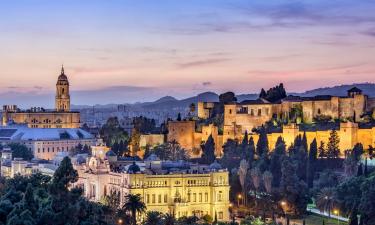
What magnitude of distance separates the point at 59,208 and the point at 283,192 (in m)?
23.2

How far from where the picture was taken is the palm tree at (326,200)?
42.8 metres

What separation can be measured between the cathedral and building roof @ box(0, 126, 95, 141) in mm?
11791

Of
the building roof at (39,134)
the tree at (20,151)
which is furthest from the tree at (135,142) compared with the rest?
the building roof at (39,134)

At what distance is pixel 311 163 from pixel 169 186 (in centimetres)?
1113

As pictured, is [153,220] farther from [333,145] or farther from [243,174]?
[333,145]

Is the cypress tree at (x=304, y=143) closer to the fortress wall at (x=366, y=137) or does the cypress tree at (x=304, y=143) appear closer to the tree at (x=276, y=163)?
the tree at (x=276, y=163)

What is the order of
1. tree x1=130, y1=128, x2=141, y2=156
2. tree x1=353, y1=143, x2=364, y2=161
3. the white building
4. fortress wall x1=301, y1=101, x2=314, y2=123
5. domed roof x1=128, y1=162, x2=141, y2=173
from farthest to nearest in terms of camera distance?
the white building → tree x1=130, y1=128, x2=141, y2=156 → fortress wall x1=301, y1=101, x2=314, y2=123 → tree x1=353, y1=143, x2=364, y2=161 → domed roof x1=128, y1=162, x2=141, y2=173

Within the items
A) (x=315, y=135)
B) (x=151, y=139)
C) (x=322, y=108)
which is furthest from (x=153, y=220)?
(x=151, y=139)

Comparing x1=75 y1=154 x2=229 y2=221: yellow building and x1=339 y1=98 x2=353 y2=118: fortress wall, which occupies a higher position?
x1=339 y1=98 x2=353 y2=118: fortress wall

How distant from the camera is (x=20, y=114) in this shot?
95.9 m

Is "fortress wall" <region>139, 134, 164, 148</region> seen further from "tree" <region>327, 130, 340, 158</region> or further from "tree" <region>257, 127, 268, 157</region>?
"tree" <region>327, 130, 340, 158</region>

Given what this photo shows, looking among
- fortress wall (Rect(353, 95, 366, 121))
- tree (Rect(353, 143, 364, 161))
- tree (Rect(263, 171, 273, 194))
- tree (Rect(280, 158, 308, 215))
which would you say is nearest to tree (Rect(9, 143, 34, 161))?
fortress wall (Rect(353, 95, 366, 121))

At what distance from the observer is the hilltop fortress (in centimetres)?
5975

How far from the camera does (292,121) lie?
214ft
